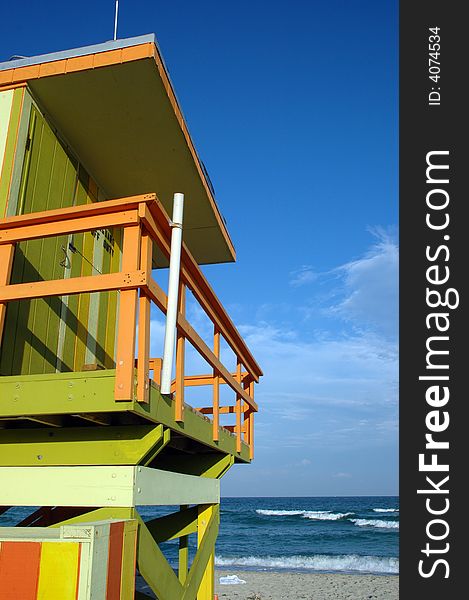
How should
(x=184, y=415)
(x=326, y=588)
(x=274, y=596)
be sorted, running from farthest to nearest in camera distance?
(x=326, y=588), (x=274, y=596), (x=184, y=415)

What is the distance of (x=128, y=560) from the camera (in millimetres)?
3031

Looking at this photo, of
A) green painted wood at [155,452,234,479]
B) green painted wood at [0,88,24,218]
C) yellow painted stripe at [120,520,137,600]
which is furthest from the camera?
green painted wood at [155,452,234,479]

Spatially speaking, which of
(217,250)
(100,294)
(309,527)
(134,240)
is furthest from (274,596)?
(309,527)

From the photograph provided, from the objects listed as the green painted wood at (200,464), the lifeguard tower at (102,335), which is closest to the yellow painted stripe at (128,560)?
the lifeguard tower at (102,335)

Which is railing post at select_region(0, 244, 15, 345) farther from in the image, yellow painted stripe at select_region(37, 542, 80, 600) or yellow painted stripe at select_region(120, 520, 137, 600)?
yellow painted stripe at select_region(37, 542, 80, 600)

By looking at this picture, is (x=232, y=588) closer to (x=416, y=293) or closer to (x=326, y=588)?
(x=326, y=588)

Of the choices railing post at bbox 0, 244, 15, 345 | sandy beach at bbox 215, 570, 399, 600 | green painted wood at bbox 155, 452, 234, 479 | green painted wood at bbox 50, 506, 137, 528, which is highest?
railing post at bbox 0, 244, 15, 345

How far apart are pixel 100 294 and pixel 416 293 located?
3.25 metres

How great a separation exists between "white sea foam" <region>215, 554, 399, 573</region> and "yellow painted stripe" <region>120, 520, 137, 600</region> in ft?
88.0

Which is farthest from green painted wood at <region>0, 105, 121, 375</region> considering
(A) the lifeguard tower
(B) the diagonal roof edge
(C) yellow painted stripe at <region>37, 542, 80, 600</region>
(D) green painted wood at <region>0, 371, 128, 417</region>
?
(C) yellow painted stripe at <region>37, 542, 80, 600</region>

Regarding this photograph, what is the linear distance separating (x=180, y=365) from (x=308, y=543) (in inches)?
1419

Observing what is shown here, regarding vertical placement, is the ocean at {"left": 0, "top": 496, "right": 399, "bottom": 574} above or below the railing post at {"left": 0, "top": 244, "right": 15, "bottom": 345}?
below

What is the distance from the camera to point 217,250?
9102 mm

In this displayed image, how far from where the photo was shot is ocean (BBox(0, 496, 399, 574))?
29266mm
